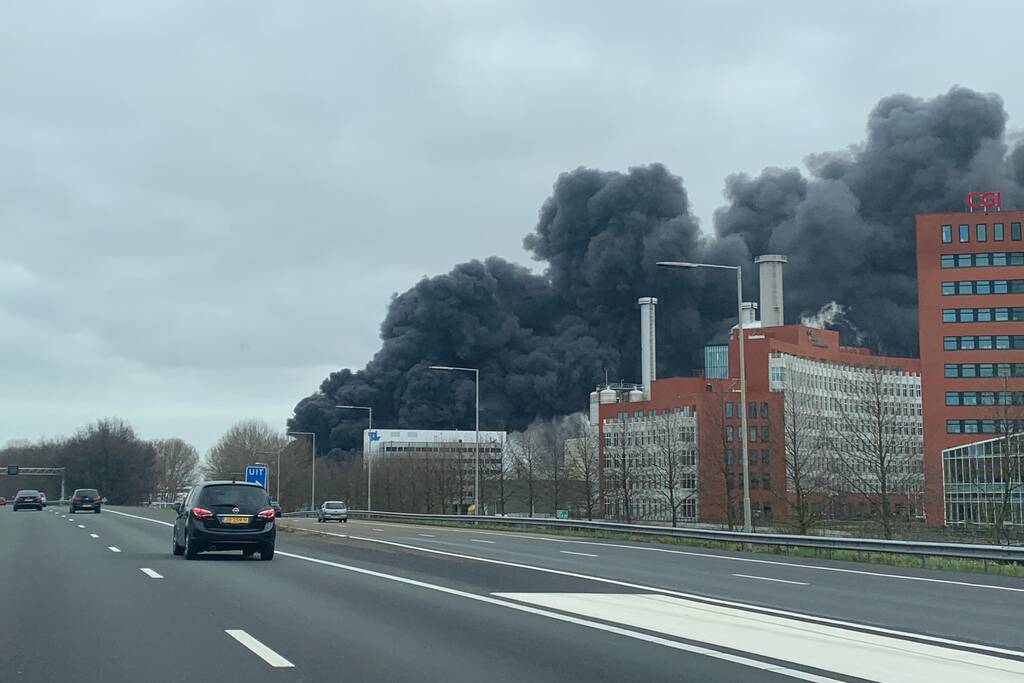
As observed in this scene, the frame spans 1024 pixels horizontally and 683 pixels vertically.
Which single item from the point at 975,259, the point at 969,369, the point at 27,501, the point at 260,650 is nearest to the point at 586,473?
the point at 27,501

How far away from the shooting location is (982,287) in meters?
103

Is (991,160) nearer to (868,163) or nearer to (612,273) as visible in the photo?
(868,163)

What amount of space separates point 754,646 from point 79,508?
6148 cm

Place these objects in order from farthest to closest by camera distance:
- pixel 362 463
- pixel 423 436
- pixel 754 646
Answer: pixel 423 436 < pixel 362 463 < pixel 754 646

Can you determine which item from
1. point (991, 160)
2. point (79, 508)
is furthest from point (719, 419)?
point (991, 160)

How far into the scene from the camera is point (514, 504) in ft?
423

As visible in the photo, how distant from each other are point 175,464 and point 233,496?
16228 cm

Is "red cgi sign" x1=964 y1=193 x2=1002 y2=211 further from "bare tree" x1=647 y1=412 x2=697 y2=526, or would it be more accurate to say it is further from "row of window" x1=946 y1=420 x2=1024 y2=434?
"bare tree" x1=647 y1=412 x2=697 y2=526

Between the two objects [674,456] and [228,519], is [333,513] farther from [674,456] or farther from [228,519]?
[228,519]

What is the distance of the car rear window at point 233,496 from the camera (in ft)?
75.7

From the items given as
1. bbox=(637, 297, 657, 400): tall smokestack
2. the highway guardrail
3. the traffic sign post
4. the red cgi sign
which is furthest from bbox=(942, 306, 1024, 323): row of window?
the traffic sign post

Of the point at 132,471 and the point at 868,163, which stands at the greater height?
the point at 868,163

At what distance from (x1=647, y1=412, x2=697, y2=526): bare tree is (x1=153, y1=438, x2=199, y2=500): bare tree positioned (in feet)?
271

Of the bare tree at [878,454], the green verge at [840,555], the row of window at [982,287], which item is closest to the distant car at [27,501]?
the green verge at [840,555]
